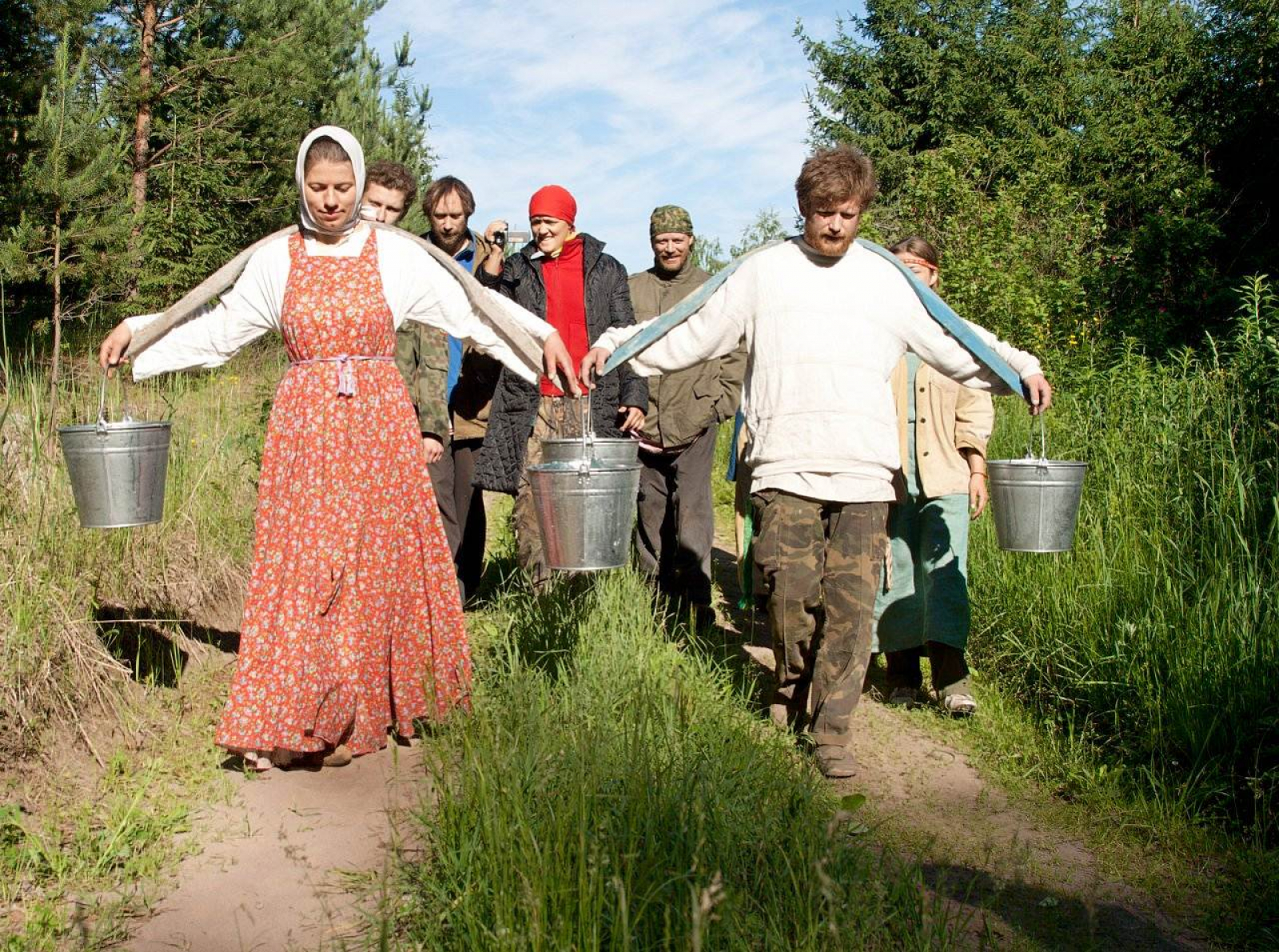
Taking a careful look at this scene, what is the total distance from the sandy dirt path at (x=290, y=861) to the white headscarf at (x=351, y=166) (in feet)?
6.25

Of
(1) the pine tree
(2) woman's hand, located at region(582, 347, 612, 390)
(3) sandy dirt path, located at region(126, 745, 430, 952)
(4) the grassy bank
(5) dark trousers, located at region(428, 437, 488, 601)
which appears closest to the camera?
(3) sandy dirt path, located at region(126, 745, 430, 952)

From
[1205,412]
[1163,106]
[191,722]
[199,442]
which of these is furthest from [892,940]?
[1163,106]

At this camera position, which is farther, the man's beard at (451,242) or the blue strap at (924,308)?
Result: the man's beard at (451,242)

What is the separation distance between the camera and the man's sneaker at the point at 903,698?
18.7 feet

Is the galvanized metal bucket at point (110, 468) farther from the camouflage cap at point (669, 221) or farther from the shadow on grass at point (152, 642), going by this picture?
the camouflage cap at point (669, 221)

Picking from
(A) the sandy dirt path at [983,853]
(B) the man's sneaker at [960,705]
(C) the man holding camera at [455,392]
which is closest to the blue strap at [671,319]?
(C) the man holding camera at [455,392]

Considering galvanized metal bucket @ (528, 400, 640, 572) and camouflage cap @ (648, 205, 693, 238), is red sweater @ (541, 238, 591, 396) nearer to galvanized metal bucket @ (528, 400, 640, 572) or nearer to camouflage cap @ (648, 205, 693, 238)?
camouflage cap @ (648, 205, 693, 238)

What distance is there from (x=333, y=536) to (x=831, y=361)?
1.88m

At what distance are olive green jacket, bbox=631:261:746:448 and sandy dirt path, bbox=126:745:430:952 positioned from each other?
247 centimetres

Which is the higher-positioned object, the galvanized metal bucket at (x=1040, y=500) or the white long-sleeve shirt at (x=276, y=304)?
the white long-sleeve shirt at (x=276, y=304)

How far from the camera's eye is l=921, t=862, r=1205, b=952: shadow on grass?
3.34m

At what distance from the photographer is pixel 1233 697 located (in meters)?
4.40

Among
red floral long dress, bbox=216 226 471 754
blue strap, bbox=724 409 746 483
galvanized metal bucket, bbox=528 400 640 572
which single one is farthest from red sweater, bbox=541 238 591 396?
galvanized metal bucket, bbox=528 400 640 572

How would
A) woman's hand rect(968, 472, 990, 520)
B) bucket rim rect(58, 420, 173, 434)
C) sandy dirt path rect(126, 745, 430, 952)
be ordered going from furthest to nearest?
woman's hand rect(968, 472, 990, 520) → bucket rim rect(58, 420, 173, 434) → sandy dirt path rect(126, 745, 430, 952)
